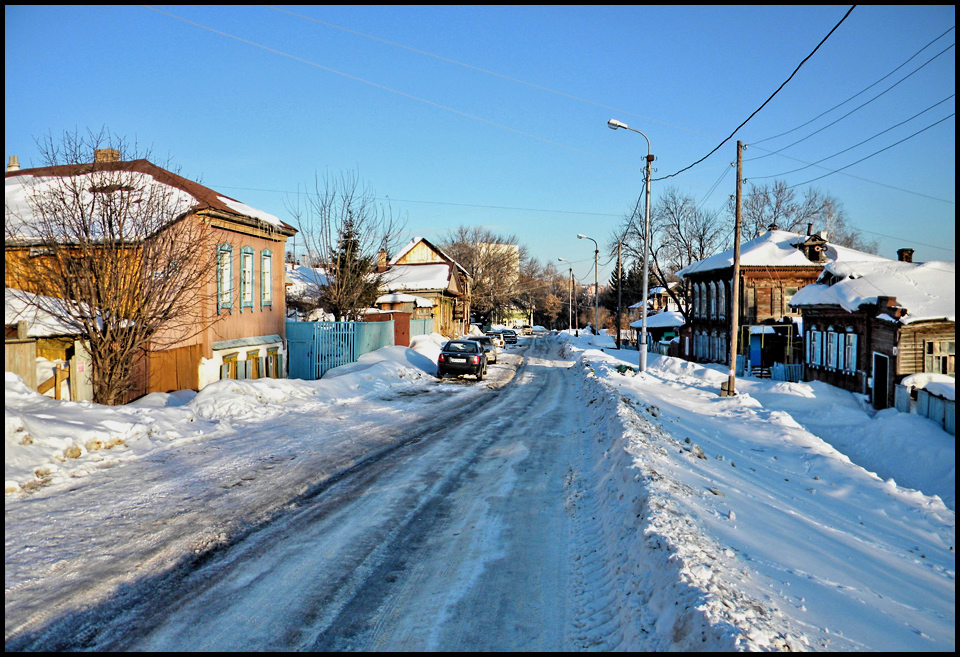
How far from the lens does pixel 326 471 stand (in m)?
9.45

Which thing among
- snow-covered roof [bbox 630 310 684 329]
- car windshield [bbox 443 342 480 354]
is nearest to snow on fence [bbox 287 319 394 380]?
car windshield [bbox 443 342 480 354]

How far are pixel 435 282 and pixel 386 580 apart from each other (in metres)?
42.2

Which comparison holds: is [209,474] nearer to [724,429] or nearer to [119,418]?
[119,418]

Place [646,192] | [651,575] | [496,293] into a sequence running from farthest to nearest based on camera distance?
1. [496,293]
2. [646,192]
3. [651,575]

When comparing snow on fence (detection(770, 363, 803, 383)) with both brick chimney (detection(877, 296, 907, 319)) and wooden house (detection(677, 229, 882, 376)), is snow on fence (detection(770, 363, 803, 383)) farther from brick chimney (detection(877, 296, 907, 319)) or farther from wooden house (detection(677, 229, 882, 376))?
brick chimney (detection(877, 296, 907, 319))

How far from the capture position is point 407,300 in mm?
42938

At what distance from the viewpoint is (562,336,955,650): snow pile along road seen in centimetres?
426

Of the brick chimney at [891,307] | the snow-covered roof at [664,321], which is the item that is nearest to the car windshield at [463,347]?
the brick chimney at [891,307]

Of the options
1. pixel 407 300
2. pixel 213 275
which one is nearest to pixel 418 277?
pixel 407 300

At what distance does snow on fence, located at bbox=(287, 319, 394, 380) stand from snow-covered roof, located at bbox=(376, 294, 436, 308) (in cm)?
1574

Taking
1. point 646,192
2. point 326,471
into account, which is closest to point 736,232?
point 646,192

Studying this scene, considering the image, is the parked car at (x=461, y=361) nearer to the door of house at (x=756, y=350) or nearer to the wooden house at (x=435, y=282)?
the wooden house at (x=435, y=282)

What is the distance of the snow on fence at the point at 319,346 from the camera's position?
23.6 m

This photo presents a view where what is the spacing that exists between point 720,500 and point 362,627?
16.6 ft
